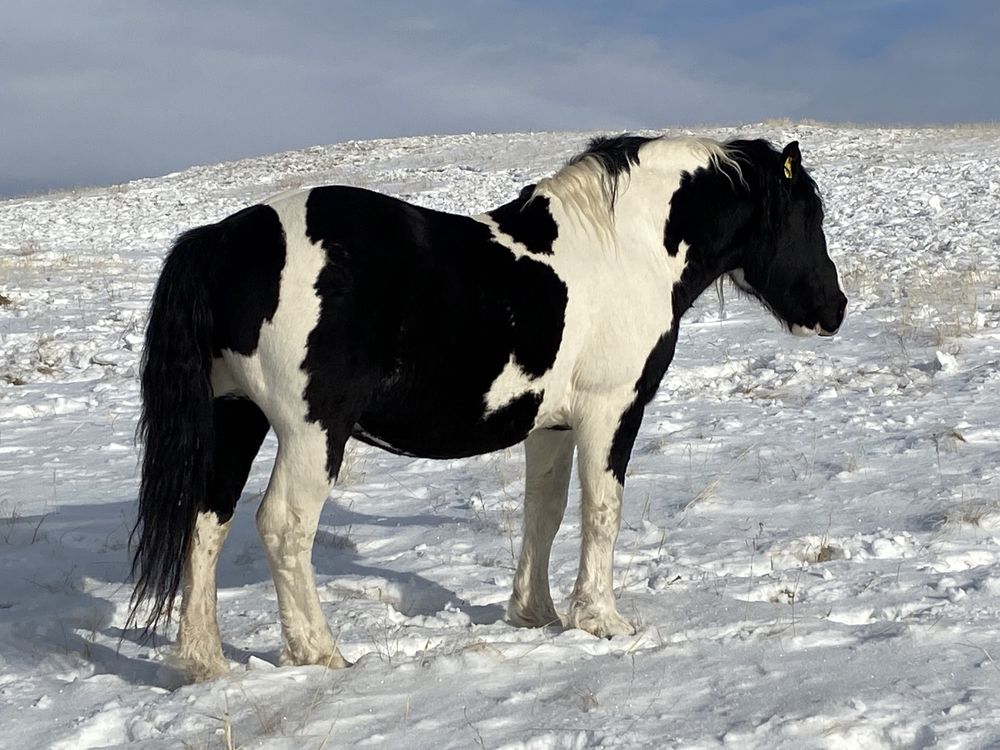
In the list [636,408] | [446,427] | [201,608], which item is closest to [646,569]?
[636,408]

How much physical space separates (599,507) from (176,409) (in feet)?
6.01

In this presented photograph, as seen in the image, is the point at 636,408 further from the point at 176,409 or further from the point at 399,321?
the point at 176,409

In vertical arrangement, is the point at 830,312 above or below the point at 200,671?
above

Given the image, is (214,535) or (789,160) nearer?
(214,535)

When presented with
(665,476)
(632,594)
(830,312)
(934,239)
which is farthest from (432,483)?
(934,239)

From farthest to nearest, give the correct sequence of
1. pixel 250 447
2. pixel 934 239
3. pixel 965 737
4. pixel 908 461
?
pixel 934 239, pixel 908 461, pixel 250 447, pixel 965 737

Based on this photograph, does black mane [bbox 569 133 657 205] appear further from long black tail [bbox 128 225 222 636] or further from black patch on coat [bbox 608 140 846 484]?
long black tail [bbox 128 225 222 636]

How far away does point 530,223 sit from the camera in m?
4.32

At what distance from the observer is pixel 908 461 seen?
6539 mm

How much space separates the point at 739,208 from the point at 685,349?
541cm

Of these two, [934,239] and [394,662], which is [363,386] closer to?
[394,662]

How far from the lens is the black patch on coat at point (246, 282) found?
3.65 meters

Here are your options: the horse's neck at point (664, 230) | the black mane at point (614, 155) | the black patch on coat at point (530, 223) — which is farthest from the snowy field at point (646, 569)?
the black patch on coat at point (530, 223)

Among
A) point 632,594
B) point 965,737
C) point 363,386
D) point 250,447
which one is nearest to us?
point 965,737
